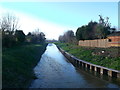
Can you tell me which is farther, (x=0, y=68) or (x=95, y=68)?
(x=95, y=68)

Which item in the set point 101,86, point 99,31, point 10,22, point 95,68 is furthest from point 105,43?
point 10,22

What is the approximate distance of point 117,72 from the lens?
17.1 metres

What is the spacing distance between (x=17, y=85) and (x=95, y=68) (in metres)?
12.7

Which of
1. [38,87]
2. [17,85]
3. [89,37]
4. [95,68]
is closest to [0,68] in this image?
[17,85]

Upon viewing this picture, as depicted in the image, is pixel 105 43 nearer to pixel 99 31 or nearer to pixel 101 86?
pixel 99 31

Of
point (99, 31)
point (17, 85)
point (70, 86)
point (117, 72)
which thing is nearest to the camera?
point (17, 85)

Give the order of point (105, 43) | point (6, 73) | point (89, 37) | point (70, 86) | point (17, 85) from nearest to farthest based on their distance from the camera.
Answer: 1. point (17, 85)
2. point (6, 73)
3. point (70, 86)
4. point (105, 43)
5. point (89, 37)

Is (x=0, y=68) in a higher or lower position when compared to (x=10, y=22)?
lower

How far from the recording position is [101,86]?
14758 millimetres

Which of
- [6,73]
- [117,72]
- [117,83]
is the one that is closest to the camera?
[6,73]

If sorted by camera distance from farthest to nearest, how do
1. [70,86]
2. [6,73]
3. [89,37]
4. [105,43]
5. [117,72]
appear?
[89,37] < [105,43] < [117,72] < [70,86] < [6,73]

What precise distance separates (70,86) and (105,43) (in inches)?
824

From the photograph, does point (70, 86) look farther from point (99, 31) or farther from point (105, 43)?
point (99, 31)

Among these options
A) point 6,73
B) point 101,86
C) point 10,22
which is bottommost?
point 101,86
